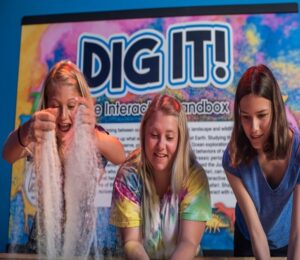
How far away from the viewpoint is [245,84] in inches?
36.5

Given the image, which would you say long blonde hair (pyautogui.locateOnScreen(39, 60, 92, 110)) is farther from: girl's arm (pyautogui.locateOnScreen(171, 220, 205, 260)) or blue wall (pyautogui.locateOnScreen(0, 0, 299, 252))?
girl's arm (pyautogui.locateOnScreen(171, 220, 205, 260))

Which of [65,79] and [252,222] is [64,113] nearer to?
[65,79]

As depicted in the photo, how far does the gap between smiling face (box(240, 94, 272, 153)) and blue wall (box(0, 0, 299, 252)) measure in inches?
13.4

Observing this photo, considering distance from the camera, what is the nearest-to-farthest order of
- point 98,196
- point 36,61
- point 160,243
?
point 160,243 < point 98,196 < point 36,61

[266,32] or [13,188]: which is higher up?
[266,32]

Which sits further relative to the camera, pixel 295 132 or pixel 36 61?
pixel 36 61

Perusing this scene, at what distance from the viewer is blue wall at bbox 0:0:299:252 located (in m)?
1.02

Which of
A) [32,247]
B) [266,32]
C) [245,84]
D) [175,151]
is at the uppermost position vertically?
[266,32]

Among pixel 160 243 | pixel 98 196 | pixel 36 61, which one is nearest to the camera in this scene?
pixel 160 243

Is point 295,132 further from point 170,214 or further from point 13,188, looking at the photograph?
point 13,188

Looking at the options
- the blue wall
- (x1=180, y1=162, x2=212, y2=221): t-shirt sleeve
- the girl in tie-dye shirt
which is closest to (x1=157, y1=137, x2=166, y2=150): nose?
the girl in tie-dye shirt

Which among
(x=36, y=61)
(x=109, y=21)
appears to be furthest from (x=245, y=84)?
(x=36, y=61)

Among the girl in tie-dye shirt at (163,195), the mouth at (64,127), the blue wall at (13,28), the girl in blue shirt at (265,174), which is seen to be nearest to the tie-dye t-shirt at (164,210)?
the girl in tie-dye shirt at (163,195)

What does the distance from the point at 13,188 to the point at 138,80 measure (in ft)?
1.52
